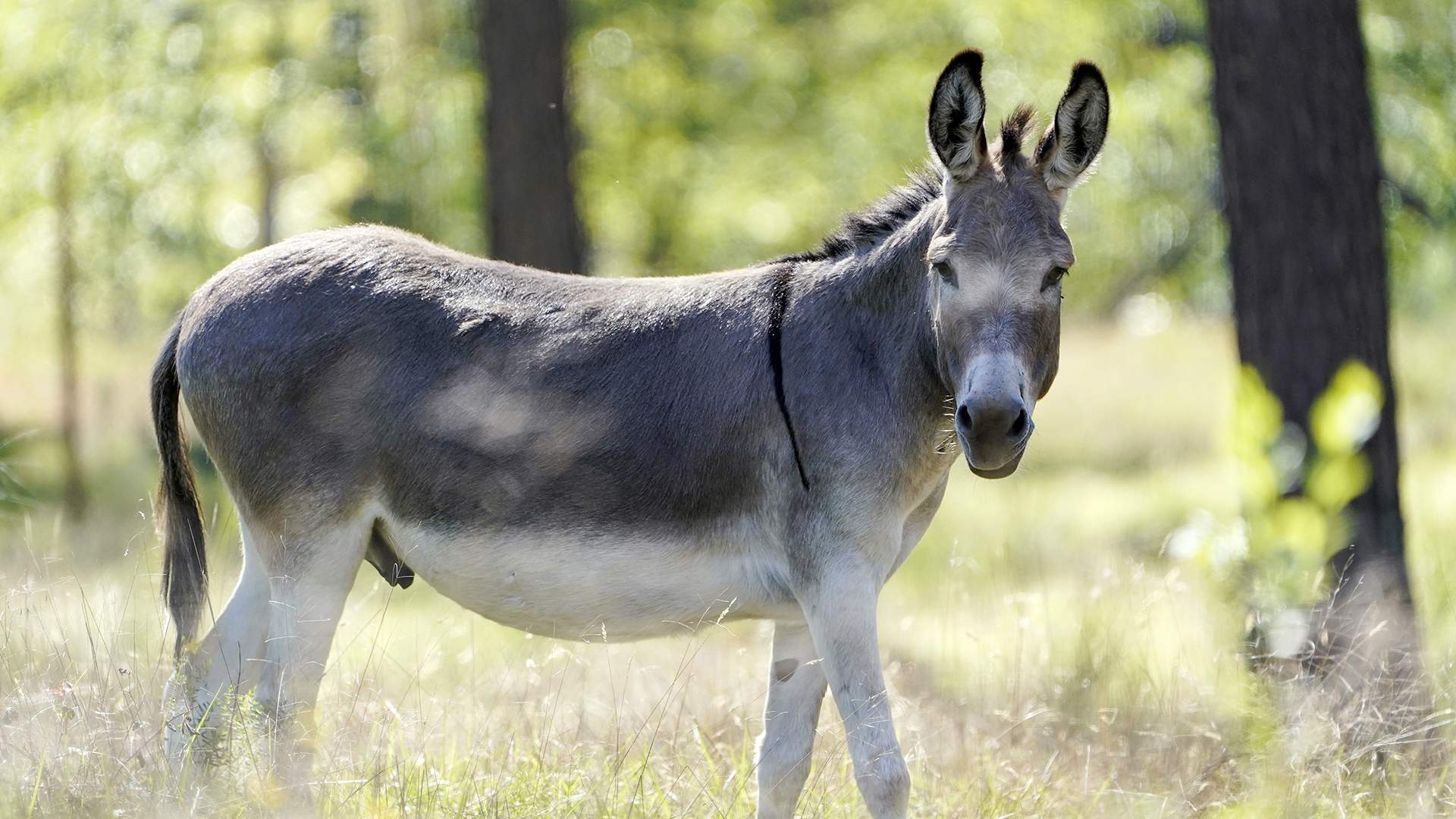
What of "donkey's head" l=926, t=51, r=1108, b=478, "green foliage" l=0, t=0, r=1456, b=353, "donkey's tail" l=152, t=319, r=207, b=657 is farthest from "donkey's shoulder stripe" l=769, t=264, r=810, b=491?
"green foliage" l=0, t=0, r=1456, b=353

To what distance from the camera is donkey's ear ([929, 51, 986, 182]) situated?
3.62 meters

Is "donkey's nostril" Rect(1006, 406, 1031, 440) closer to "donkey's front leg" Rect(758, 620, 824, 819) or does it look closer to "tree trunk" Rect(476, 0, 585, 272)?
"donkey's front leg" Rect(758, 620, 824, 819)

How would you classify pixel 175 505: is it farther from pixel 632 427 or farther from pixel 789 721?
pixel 789 721

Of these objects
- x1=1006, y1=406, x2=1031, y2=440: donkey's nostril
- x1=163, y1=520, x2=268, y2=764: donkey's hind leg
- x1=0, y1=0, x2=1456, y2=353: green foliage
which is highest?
x1=0, y1=0, x2=1456, y2=353: green foliage

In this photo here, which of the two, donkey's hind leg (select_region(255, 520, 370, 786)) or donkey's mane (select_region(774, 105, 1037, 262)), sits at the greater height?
donkey's mane (select_region(774, 105, 1037, 262))

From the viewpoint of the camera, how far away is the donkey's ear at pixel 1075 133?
366cm

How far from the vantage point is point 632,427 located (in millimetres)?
3896

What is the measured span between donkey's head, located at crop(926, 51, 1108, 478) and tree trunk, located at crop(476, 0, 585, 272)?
4640mm

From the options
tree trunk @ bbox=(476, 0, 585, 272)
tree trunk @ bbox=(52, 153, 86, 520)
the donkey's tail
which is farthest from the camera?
tree trunk @ bbox=(52, 153, 86, 520)

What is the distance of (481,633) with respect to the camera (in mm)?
6555

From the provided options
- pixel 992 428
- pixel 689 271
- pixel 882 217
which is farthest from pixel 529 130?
pixel 689 271

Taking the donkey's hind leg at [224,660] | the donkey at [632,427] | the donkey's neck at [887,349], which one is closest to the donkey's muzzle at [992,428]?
the donkey at [632,427]

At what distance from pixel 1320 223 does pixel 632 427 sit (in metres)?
2.95

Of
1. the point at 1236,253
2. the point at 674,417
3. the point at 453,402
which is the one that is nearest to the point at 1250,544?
the point at 1236,253
